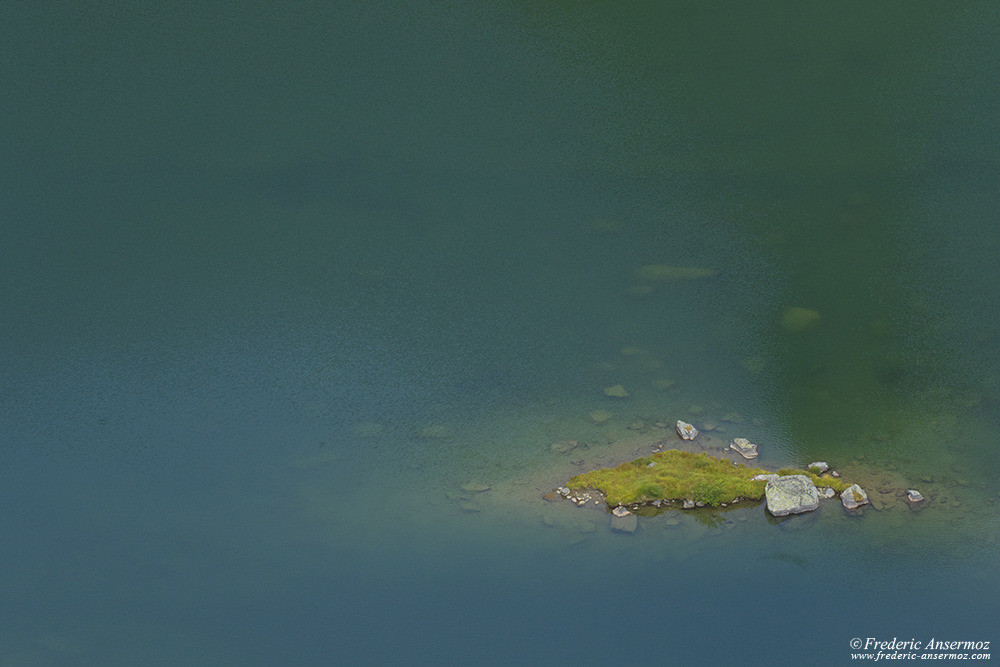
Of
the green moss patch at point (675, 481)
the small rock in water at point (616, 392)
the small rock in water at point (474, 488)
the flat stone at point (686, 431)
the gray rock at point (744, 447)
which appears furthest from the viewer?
the small rock in water at point (616, 392)

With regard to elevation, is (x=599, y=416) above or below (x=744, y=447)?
above

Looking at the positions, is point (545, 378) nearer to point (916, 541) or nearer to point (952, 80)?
point (916, 541)

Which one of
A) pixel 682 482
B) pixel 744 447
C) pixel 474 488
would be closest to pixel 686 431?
pixel 744 447

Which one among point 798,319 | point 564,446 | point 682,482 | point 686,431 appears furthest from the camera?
point 798,319

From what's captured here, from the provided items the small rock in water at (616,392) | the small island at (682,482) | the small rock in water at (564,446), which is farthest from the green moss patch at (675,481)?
the small rock in water at (616,392)

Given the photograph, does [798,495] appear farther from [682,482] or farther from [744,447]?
[682,482]

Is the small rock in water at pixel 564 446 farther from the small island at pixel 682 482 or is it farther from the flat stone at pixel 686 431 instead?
the flat stone at pixel 686 431
